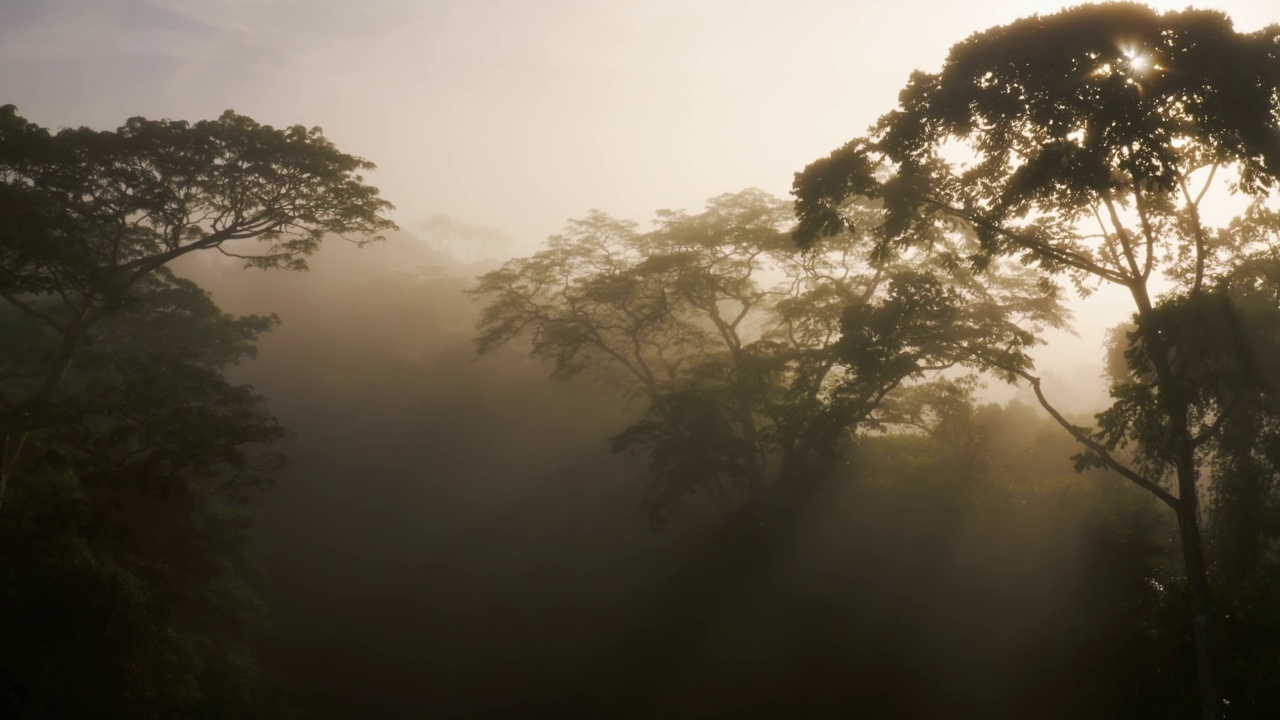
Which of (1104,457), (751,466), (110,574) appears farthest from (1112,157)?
(110,574)

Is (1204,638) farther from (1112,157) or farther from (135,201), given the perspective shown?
(135,201)

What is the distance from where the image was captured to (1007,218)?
1027 cm

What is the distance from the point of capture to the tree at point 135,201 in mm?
10719

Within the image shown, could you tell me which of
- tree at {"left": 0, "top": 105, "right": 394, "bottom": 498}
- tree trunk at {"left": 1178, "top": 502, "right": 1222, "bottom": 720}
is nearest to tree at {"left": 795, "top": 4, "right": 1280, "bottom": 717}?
tree trunk at {"left": 1178, "top": 502, "right": 1222, "bottom": 720}

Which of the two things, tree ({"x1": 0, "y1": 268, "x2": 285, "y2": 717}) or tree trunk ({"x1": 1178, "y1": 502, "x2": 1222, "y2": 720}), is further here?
tree ({"x1": 0, "y1": 268, "x2": 285, "y2": 717})

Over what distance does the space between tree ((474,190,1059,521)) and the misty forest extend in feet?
0.41

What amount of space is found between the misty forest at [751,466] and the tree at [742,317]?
124 mm

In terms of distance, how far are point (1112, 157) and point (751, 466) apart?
37.7 ft

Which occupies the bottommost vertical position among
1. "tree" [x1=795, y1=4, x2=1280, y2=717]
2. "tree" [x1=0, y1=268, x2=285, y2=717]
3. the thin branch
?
"tree" [x1=0, y1=268, x2=285, y2=717]

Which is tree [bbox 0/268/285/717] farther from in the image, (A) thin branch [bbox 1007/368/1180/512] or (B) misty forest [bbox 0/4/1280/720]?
(A) thin branch [bbox 1007/368/1180/512]

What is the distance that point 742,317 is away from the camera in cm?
2094

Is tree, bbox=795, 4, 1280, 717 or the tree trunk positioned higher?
tree, bbox=795, 4, 1280, 717

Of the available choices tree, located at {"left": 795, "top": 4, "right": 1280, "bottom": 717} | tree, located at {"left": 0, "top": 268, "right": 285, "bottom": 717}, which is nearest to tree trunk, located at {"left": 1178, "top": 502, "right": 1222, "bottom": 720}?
tree, located at {"left": 795, "top": 4, "right": 1280, "bottom": 717}

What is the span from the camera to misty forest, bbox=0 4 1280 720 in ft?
31.0
